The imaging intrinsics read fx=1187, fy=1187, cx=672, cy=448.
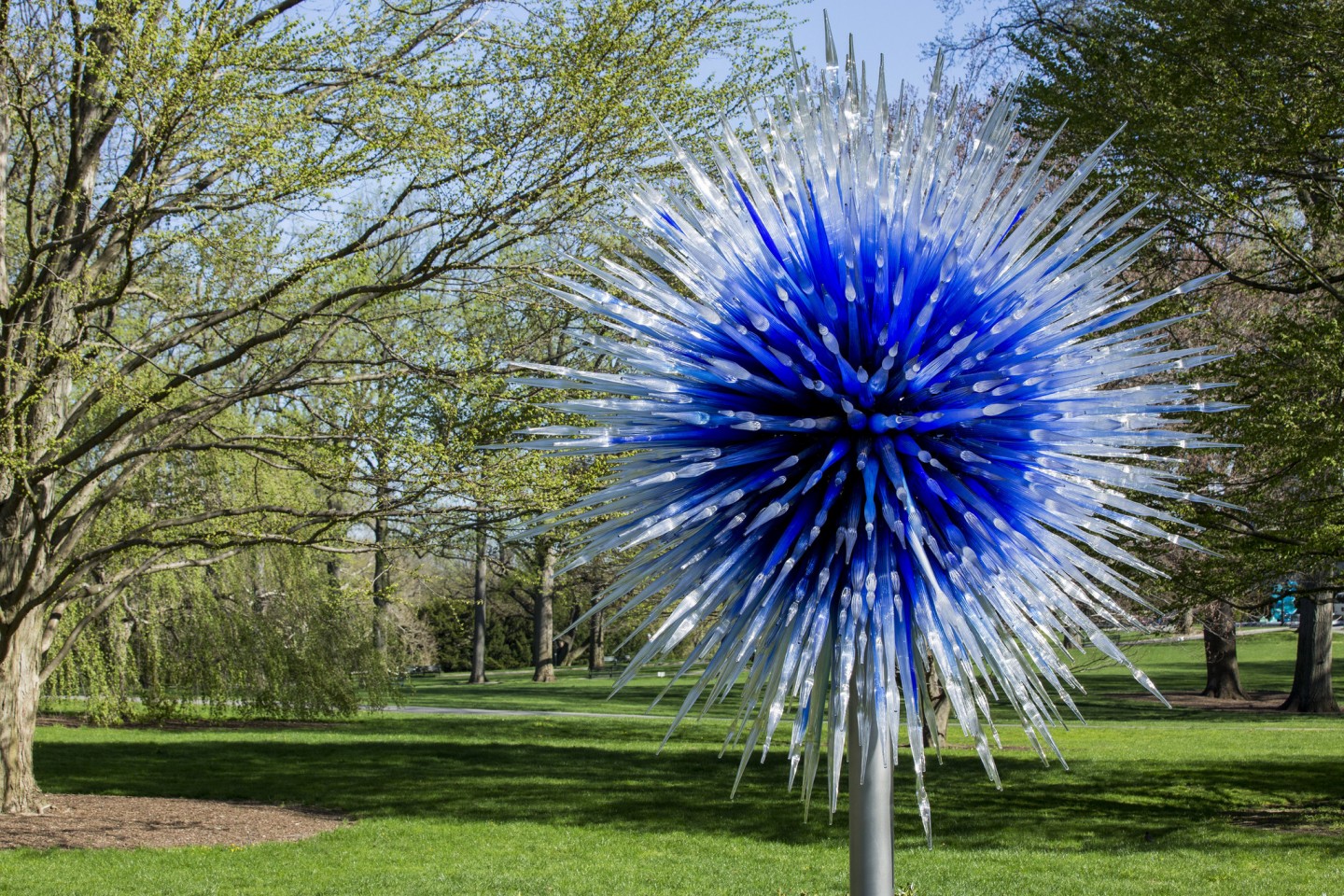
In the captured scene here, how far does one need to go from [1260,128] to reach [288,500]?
47.5ft

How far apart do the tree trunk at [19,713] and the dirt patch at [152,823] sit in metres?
0.24

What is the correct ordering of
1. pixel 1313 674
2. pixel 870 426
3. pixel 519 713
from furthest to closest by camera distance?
pixel 519 713 < pixel 1313 674 < pixel 870 426

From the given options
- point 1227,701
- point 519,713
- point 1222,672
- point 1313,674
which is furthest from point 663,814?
point 1222,672

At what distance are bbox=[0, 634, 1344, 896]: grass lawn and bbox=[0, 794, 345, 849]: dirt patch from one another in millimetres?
410

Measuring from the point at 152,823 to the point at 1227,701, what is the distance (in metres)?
22.3

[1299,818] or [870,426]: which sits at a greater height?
[870,426]

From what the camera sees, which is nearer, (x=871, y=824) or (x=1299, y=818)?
(x=871, y=824)

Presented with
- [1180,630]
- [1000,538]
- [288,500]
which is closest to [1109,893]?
[1180,630]

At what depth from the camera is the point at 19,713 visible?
1133 cm

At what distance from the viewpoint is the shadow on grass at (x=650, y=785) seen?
11.5 m

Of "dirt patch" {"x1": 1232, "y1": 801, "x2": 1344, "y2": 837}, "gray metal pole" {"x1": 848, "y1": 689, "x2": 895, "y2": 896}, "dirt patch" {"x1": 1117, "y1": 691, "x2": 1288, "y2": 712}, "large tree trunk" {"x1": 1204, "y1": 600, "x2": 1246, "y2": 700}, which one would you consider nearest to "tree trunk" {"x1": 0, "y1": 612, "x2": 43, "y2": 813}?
"gray metal pole" {"x1": 848, "y1": 689, "x2": 895, "y2": 896}

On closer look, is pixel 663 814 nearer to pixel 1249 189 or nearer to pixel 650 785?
pixel 650 785

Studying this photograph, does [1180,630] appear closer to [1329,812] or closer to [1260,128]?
[1329,812]

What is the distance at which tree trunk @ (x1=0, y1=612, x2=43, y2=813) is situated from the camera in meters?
11.3
